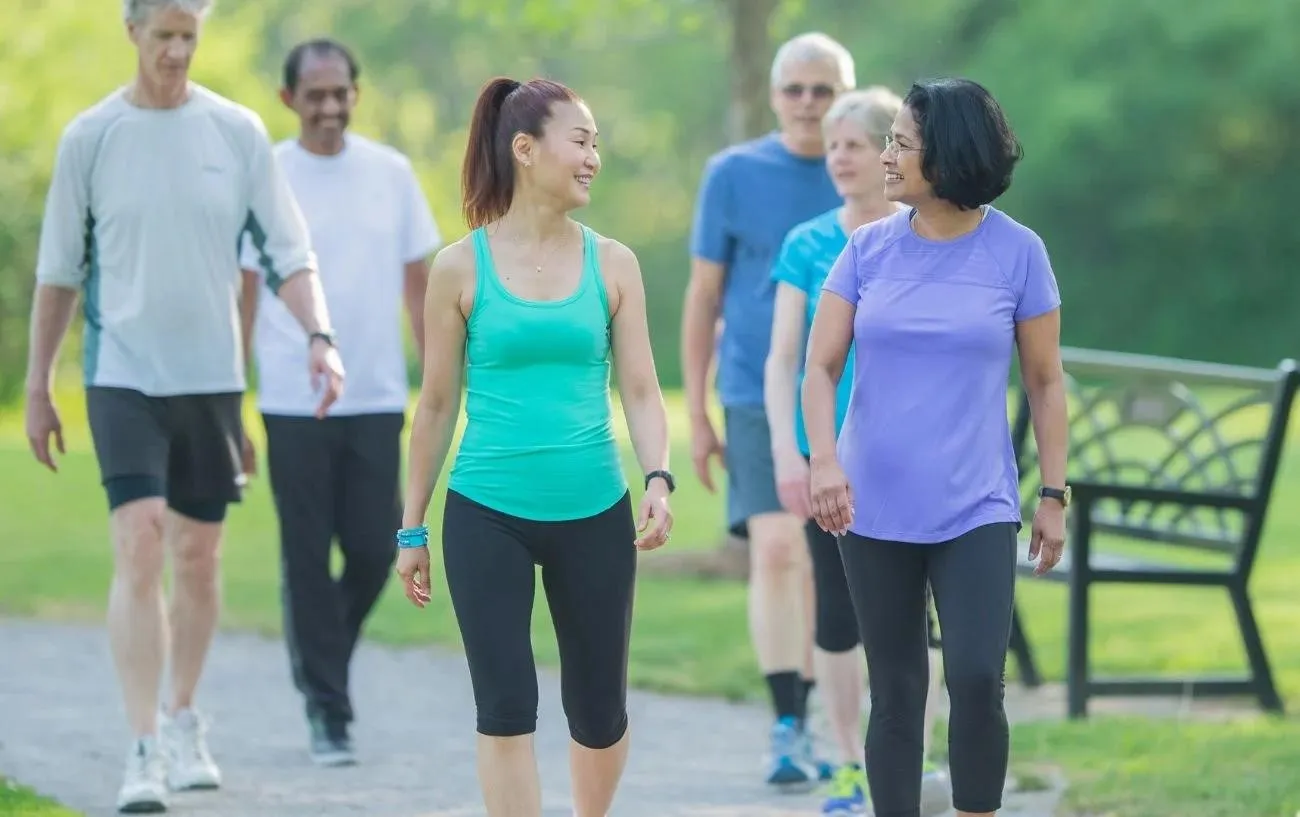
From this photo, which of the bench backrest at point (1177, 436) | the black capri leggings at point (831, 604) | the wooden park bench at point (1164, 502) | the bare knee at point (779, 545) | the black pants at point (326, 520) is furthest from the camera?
the bench backrest at point (1177, 436)

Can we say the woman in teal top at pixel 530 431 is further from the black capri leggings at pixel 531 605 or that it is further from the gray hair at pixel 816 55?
the gray hair at pixel 816 55

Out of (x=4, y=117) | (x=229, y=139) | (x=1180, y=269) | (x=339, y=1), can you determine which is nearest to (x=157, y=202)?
(x=229, y=139)

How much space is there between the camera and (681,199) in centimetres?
6156

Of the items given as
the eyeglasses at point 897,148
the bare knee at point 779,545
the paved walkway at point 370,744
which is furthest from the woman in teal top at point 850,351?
the eyeglasses at point 897,148

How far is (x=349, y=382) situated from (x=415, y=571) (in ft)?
8.92

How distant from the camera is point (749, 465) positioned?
7477mm

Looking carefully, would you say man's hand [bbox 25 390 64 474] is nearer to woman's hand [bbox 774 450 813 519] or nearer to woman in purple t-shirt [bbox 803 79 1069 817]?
woman's hand [bbox 774 450 813 519]

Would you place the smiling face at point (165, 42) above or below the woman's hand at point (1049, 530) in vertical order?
above

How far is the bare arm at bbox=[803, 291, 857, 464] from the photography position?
214 inches

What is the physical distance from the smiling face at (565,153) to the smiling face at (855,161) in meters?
1.36

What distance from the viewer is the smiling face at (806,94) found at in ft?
24.5

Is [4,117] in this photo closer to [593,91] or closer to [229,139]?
[229,139]

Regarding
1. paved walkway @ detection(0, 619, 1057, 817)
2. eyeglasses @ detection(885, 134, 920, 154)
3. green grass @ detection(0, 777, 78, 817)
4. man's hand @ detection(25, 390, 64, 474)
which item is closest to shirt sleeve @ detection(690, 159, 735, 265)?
paved walkway @ detection(0, 619, 1057, 817)

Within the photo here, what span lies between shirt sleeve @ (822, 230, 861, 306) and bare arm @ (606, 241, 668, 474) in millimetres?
436
